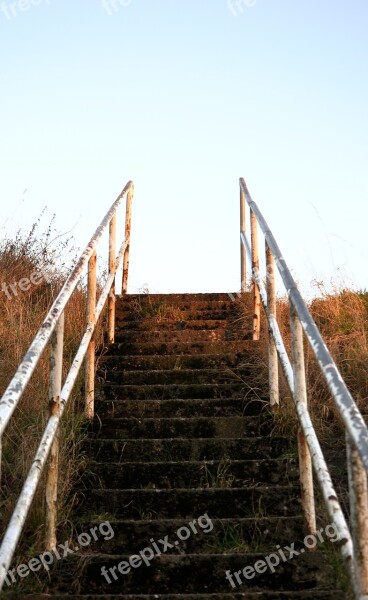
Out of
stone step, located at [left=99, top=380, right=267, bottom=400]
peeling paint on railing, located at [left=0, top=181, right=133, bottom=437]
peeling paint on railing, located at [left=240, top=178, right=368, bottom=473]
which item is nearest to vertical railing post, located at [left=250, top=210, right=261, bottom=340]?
stone step, located at [left=99, top=380, right=267, bottom=400]

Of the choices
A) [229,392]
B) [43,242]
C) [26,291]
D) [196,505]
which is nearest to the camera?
[196,505]

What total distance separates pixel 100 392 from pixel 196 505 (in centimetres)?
145

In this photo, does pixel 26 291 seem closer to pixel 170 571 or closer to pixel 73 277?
pixel 73 277

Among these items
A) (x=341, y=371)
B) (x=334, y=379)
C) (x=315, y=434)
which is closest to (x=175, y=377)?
(x=341, y=371)

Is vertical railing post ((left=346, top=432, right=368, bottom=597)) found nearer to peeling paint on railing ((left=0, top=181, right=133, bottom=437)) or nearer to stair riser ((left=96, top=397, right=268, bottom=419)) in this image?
peeling paint on railing ((left=0, top=181, right=133, bottom=437))

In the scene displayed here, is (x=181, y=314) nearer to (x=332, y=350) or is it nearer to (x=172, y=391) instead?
(x=332, y=350)

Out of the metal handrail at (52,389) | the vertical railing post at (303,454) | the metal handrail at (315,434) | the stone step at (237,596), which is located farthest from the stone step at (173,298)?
the stone step at (237,596)

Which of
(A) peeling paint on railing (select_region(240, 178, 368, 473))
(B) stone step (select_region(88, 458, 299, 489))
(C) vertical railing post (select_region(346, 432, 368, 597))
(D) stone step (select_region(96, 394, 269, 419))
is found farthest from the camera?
(D) stone step (select_region(96, 394, 269, 419))

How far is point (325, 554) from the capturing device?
3.45m

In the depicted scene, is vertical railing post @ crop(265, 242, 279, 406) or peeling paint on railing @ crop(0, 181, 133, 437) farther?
vertical railing post @ crop(265, 242, 279, 406)

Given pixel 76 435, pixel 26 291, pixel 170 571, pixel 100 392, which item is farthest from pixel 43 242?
pixel 170 571

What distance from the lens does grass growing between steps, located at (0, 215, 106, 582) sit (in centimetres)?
375

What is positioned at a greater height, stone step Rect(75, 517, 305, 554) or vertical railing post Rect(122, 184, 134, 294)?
vertical railing post Rect(122, 184, 134, 294)

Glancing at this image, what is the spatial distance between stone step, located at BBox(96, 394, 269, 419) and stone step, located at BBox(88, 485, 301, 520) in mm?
955
